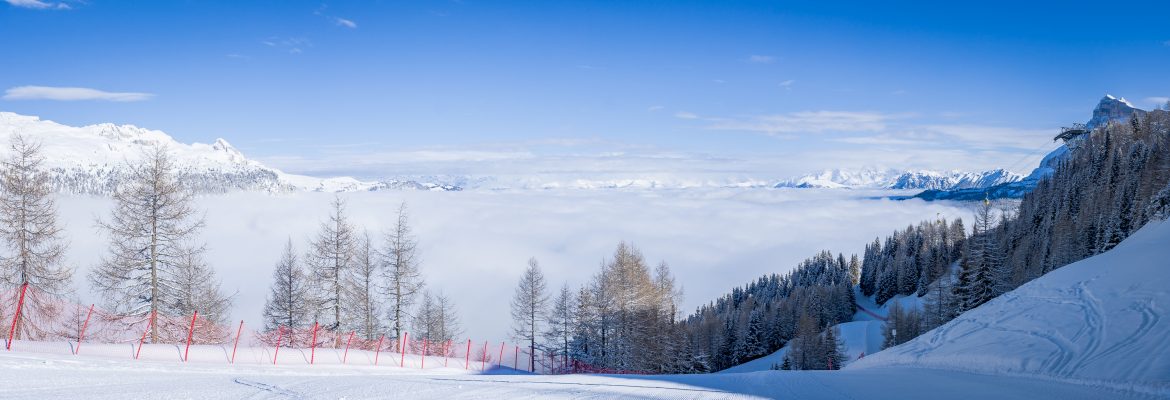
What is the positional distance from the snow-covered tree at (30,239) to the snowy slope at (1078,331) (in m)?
27.7

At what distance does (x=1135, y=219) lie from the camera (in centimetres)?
4975

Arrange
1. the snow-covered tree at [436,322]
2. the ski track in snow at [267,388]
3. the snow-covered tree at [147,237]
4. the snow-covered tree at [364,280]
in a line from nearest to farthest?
the ski track in snow at [267,388], the snow-covered tree at [147,237], the snow-covered tree at [364,280], the snow-covered tree at [436,322]

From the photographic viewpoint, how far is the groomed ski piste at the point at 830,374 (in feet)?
29.8

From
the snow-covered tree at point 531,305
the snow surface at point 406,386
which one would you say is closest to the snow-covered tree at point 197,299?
the snow surface at point 406,386

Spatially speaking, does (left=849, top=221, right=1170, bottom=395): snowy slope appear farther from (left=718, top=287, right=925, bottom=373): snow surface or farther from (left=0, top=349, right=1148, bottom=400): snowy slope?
(left=718, top=287, right=925, bottom=373): snow surface

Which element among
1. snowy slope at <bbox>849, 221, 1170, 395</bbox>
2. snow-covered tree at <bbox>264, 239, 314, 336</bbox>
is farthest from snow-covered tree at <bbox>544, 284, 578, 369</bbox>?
snowy slope at <bbox>849, 221, 1170, 395</bbox>

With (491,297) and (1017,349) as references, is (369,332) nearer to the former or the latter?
(1017,349)

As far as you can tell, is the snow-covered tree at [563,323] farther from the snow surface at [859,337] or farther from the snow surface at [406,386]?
the snow surface at [406,386]

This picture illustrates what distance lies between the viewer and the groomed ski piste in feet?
29.8

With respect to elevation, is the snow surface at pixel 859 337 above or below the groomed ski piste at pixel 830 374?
below

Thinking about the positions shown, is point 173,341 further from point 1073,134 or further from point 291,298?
point 1073,134

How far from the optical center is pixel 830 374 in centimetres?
1405

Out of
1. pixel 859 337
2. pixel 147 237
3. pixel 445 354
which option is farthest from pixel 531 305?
pixel 859 337

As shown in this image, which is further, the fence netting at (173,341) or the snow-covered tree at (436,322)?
the snow-covered tree at (436,322)
